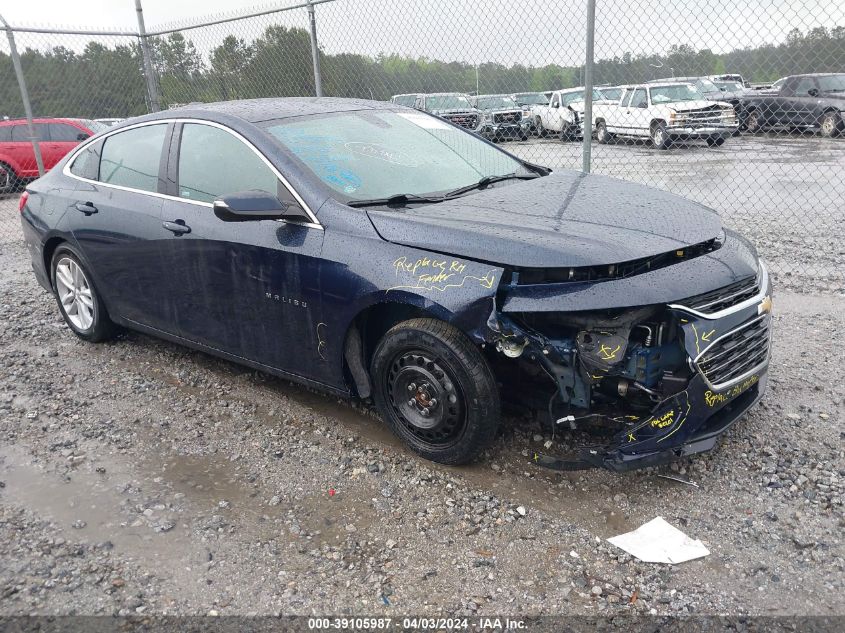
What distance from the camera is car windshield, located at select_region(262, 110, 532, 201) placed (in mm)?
3707

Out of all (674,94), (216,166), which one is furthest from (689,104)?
(216,166)

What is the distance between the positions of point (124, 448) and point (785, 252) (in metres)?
6.15

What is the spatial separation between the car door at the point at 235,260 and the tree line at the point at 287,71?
3.80 meters

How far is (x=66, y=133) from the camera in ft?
46.5

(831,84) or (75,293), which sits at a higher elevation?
(831,84)

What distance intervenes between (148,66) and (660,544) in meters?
9.75

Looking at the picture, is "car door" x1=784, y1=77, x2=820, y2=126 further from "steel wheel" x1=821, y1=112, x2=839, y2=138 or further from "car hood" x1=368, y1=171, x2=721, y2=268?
"car hood" x1=368, y1=171, x2=721, y2=268

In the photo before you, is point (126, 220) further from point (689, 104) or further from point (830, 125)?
point (830, 125)

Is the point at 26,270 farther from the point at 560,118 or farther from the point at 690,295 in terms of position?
the point at 560,118

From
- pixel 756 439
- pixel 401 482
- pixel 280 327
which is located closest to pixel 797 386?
pixel 756 439

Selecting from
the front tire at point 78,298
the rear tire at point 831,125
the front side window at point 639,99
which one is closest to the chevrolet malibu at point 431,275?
the front tire at point 78,298

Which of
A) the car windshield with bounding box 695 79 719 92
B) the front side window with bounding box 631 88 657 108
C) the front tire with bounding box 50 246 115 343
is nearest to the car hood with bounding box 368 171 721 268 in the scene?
the front tire with bounding box 50 246 115 343

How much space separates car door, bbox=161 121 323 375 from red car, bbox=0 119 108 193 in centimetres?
1142

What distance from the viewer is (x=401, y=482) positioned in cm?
336
